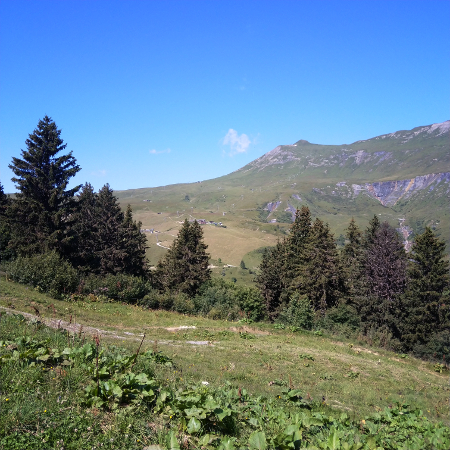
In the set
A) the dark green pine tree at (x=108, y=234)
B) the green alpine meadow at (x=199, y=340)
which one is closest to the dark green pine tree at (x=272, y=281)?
the green alpine meadow at (x=199, y=340)

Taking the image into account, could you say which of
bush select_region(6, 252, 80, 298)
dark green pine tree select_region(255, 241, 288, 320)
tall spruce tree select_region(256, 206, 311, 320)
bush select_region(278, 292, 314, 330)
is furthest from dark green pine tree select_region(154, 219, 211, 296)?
bush select_region(6, 252, 80, 298)

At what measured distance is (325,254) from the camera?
39.5 meters

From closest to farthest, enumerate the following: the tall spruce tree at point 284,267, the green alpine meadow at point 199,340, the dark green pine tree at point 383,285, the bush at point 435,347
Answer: the green alpine meadow at point 199,340 < the bush at point 435,347 < the dark green pine tree at point 383,285 < the tall spruce tree at point 284,267

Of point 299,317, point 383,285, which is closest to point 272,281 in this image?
point 383,285

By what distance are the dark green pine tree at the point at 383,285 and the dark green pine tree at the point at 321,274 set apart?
358 centimetres

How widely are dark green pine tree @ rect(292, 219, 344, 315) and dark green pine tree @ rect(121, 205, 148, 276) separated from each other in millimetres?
21724

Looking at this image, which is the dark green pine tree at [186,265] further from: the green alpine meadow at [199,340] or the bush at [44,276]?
the bush at [44,276]

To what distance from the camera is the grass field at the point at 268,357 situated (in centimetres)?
944

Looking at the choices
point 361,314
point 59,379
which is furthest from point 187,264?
point 59,379

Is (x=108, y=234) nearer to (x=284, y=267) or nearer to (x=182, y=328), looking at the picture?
(x=284, y=267)

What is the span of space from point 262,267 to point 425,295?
2034 centimetres

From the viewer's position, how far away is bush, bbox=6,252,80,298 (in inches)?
893

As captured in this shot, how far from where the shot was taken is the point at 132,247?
143 ft

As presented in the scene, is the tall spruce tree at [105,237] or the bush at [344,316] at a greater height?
the tall spruce tree at [105,237]
